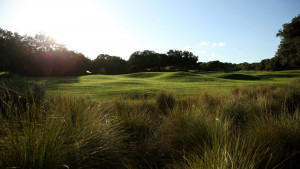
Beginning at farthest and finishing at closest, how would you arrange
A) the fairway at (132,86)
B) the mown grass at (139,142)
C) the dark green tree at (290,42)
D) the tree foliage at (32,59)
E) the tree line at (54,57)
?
the tree foliage at (32,59) < the tree line at (54,57) < the dark green tree at (290,42) < the fairway at (132,86) < the mown grass at (139,142)

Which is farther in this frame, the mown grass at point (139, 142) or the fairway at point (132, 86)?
the fairway at point (132, 86)

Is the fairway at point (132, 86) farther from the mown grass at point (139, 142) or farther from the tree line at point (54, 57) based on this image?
the tree line at point (54, 57)

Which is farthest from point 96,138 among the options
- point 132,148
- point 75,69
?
point 75,69

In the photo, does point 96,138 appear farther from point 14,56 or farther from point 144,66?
point 144,66

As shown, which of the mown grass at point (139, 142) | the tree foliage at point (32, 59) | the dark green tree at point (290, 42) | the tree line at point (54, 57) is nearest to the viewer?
the mown grass at point (139, 142)

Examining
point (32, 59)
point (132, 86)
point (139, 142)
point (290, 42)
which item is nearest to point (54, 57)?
point (32, 59)

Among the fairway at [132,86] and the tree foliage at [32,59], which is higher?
the tree foliage at [32,59]

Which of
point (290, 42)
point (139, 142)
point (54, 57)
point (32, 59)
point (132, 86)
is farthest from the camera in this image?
point (54, 57)

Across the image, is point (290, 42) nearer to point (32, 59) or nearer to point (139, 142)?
point (139, 142)

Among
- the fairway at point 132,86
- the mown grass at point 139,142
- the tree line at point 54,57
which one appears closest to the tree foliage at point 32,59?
the tree line at point 54,57

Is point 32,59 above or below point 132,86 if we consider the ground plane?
above

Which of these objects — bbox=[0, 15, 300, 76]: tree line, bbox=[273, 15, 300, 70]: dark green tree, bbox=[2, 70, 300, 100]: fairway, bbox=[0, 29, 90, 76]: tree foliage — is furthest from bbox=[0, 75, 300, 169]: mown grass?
bbox=[0, 29, 90, 76]: tree foliage

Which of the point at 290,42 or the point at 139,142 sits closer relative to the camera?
the point at 139,142

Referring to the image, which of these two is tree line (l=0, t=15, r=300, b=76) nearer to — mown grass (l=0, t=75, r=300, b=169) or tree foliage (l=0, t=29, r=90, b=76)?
tree foliage (l=0, t=29, r=90, b=76)
